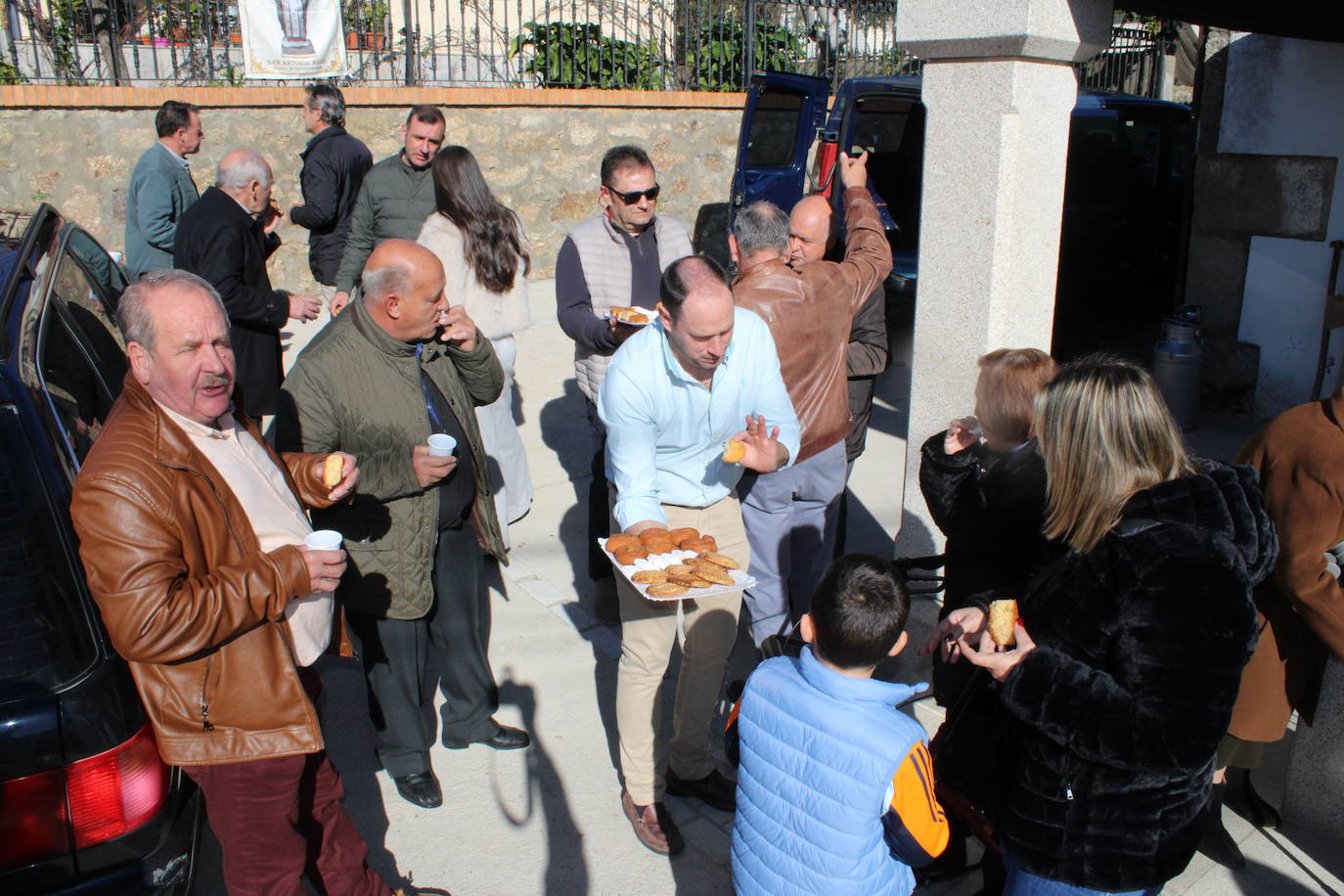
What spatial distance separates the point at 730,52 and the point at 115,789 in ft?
36.6

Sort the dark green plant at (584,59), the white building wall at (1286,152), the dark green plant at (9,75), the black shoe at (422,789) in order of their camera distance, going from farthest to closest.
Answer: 1. the dark green plant at (584,59)
2. the dark green plant at (9,75)
3. the white building wall at (1286,152)
4. the black shoe at (422,789)

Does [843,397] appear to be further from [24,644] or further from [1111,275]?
[1111,275]

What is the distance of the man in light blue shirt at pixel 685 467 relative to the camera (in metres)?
3.14

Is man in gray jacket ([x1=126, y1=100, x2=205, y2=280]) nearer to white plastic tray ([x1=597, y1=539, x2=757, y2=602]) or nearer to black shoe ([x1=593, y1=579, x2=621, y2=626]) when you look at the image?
black shoe ([x1=593, y1=579, x2=621, y2=626])

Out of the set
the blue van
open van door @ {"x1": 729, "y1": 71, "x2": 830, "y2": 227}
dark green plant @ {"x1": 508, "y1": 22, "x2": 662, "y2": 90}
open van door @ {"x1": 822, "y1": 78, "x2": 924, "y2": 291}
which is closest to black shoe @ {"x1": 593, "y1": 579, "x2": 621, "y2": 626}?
the blue van

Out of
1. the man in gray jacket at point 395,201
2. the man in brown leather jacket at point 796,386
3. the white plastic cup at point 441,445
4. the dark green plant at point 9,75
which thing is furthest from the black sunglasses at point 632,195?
the dark green plant at point 9,75

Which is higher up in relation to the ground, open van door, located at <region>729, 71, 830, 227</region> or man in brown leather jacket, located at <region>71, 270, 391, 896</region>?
open van door, located at <region>729, 71, 830, 227</region>

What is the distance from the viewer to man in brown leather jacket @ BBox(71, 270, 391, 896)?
7.43 ft

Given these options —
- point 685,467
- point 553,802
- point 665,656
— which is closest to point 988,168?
point 685,467

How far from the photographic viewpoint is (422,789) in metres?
3.62

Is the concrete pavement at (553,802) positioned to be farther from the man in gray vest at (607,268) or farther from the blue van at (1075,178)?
the blue van at (1075,178)

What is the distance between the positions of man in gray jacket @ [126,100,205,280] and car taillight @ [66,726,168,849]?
419 cm

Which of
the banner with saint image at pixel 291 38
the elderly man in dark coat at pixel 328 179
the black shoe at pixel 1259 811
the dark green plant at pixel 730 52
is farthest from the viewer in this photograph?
the dark green plant at pixel 730 52

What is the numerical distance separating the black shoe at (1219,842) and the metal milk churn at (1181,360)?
431cm
